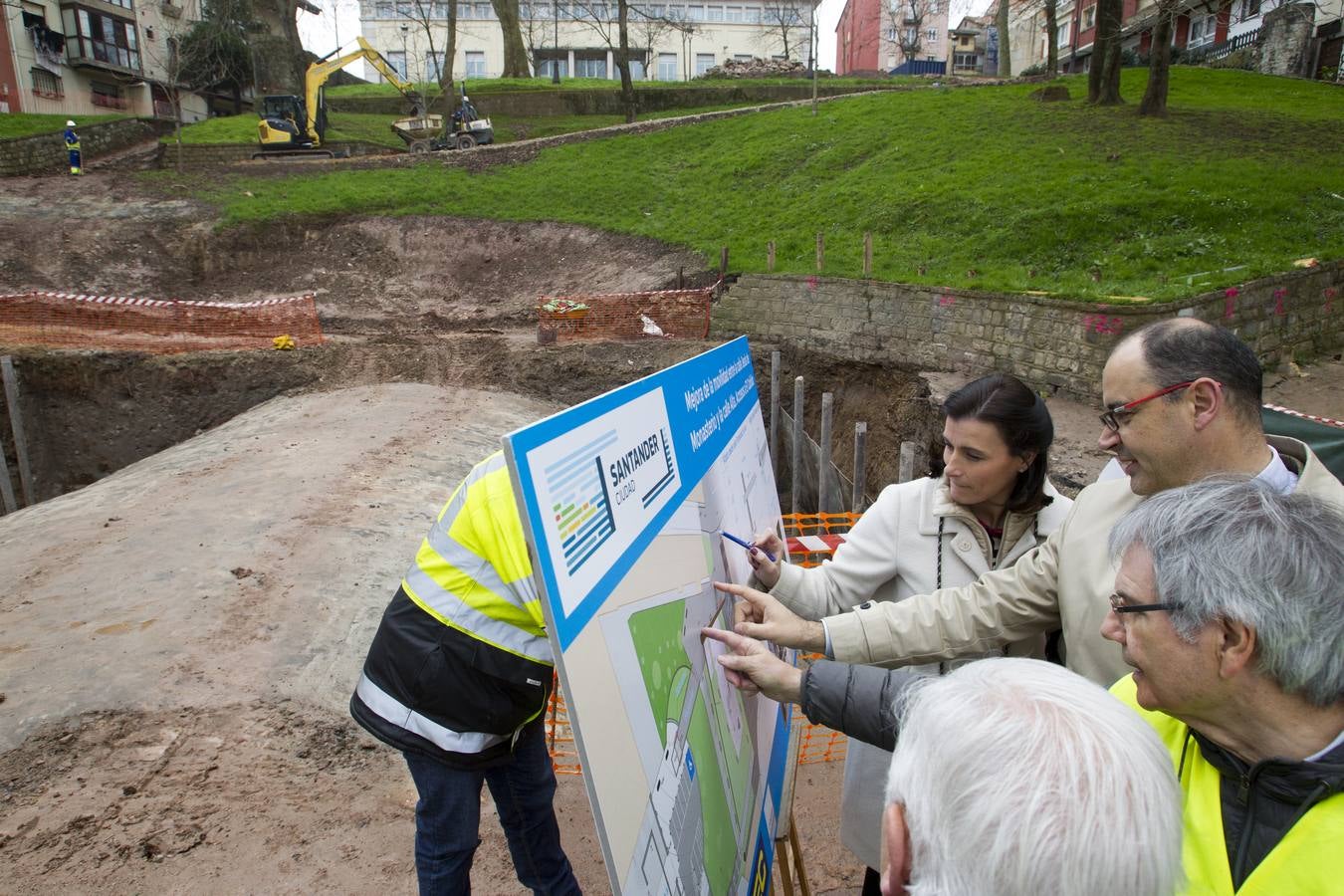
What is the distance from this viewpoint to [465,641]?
2.21 metres

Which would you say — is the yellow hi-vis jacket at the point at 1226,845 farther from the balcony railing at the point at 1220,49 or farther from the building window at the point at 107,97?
the building window at the point at 107,97

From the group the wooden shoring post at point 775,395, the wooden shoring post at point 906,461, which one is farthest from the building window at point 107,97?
the wooden shoring post at point 906,461

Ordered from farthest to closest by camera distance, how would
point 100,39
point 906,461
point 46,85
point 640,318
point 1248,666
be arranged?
point 100,39
point 46,85
point 640,318
point 906,461
point 1248,666

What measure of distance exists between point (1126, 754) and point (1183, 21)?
48300mm

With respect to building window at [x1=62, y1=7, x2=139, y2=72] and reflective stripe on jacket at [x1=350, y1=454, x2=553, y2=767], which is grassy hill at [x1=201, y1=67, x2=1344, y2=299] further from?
building window at [x1=62, y1=7, x2=139, y2=72]

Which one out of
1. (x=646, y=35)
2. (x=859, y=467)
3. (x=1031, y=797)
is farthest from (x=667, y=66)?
(x=1031, y=797)

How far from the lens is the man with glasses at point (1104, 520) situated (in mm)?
1916

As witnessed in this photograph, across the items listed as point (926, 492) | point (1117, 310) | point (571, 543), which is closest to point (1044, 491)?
point (926, 492)

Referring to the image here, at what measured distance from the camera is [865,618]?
203 cm

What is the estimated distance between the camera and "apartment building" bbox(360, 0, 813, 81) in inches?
2124

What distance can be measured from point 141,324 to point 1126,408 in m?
16.0

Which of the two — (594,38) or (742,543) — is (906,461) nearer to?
(742,543)

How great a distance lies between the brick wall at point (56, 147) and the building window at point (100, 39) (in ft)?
51.3

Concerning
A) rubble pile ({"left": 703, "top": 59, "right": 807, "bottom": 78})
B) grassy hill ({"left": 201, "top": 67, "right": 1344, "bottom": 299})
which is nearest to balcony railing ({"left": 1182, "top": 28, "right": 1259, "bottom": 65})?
grassy hill ({"left": 201, "top": 67, "right": 1344, "bottom": 299})
